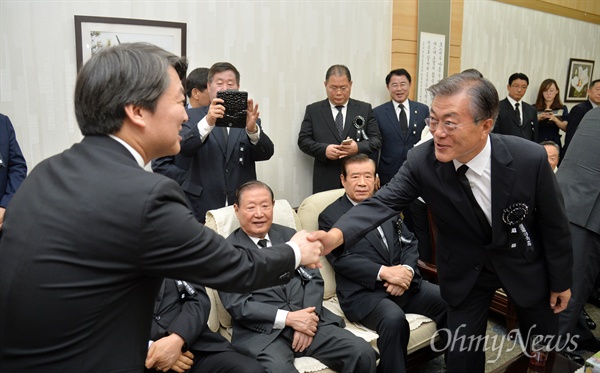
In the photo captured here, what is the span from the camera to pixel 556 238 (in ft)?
6.03

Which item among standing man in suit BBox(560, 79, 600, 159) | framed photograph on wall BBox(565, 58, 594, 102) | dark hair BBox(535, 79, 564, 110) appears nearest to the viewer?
standing man in suit BBox(560, 79, 600, 159)

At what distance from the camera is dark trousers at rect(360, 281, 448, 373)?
7.60ft

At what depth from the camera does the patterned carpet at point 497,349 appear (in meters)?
2.81

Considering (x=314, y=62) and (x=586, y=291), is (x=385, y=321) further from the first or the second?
(x=314, y=62)

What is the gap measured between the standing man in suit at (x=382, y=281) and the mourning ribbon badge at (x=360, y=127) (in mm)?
1057

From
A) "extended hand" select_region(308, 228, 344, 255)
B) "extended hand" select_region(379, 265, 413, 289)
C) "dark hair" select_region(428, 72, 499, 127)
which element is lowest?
"extended hand" select_region(379, 265, 413, 289)

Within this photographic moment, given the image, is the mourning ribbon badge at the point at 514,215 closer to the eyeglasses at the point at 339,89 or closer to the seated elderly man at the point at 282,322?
the seated elderly man at the point at 282,322

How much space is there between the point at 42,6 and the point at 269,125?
1.77 m

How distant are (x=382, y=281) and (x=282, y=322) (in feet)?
2.13

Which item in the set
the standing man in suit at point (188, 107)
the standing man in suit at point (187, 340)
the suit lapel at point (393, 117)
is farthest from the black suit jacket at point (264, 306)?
the suit lapel at point (393, 117)

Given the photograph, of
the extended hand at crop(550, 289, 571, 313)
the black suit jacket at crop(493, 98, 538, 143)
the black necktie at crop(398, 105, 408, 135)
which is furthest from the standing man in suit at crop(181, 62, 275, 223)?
the black suit jacket at crop(493, 98, 538, 143)

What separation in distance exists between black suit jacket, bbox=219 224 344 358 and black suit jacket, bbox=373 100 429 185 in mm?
1849

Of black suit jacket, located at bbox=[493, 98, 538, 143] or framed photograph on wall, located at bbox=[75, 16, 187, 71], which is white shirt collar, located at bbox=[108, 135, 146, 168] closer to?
framed photograph on wall, located at bbox=[75, 16, 187, 71]

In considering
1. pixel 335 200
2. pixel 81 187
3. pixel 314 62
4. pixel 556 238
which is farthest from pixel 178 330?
pixel 314 62
